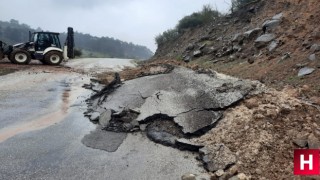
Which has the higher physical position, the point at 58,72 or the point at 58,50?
the point at 58,50

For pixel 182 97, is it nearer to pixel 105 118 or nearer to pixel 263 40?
pixel 105 118

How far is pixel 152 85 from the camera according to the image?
1195 cm

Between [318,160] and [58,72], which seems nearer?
[318,160]

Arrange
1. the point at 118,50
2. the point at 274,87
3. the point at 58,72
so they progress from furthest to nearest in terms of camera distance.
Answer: the point at 118,50
the point at 58,72
the point at 274,87

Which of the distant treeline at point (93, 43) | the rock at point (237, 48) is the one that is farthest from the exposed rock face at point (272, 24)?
the distant treeline at point (93, 43)

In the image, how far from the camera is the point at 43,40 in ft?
76.6

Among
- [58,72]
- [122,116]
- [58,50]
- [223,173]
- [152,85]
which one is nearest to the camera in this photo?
[223,173]

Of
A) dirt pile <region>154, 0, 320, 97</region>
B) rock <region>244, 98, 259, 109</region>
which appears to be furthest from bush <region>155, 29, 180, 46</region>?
rock <region>244, 98, 259, 109</region>

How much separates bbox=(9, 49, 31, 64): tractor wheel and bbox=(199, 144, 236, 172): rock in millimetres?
17293

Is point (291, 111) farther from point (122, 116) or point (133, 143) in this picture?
point (122, 116)

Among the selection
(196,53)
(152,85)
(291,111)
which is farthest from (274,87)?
(196,53)

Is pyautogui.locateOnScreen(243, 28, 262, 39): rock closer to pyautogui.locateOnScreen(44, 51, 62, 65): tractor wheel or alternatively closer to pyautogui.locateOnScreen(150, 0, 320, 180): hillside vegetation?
pyautogui.locateOnScreen(150, 0, 320, 180): hillside vegetation

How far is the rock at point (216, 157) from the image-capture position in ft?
22.5

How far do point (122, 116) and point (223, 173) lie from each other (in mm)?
3756
